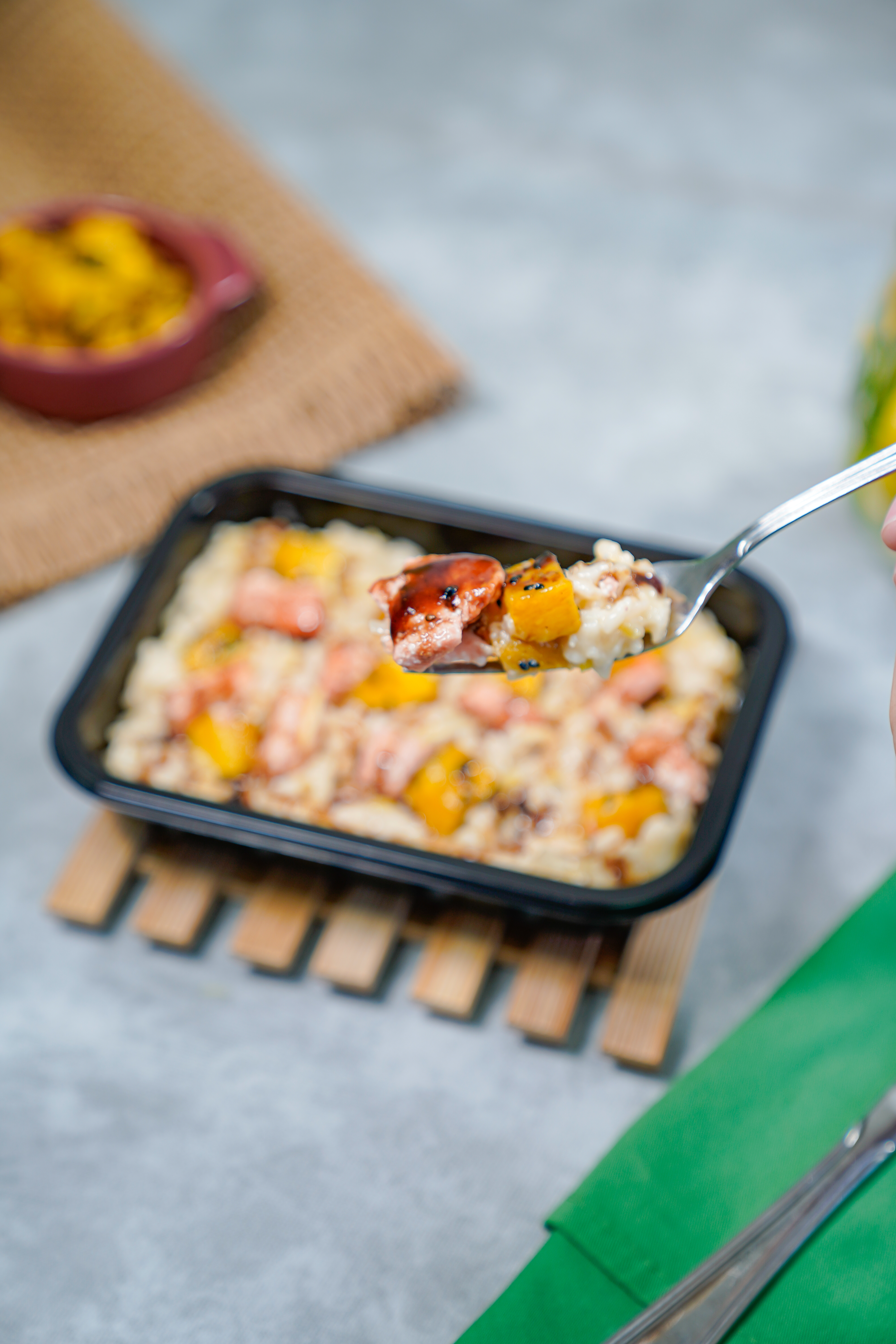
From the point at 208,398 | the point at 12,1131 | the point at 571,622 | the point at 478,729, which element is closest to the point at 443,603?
the point at 571,622

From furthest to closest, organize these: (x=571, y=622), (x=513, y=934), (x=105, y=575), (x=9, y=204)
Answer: (x=9, y=204), (x=105, y=575), (x=513, y=934), (x=571, y=622)

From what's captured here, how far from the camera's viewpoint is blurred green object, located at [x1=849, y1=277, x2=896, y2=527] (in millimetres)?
1741

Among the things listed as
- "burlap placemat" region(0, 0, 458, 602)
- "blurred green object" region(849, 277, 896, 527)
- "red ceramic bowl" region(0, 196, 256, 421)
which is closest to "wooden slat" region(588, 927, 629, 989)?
"blurred green object" region(849, 277, 896, 527)

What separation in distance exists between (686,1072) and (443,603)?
611 millimetres

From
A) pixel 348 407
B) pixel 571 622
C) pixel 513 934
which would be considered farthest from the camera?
pixel 348 407

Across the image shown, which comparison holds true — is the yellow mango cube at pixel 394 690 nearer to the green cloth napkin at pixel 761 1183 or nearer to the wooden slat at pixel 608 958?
the wooden slat at pixel 608 958

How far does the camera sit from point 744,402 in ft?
7.08

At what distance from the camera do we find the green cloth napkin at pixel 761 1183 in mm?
1064

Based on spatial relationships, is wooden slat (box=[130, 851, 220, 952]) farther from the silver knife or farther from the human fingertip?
the human fingertip

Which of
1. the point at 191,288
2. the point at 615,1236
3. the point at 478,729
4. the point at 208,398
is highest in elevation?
the point at 191,288

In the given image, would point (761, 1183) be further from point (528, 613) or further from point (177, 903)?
point (177, 903)

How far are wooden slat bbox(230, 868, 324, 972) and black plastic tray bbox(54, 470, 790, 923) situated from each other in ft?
0.44

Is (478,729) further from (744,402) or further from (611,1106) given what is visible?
(744,402)

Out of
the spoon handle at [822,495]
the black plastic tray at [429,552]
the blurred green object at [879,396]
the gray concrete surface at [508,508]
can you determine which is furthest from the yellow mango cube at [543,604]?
the blurred green object at [879,396]
